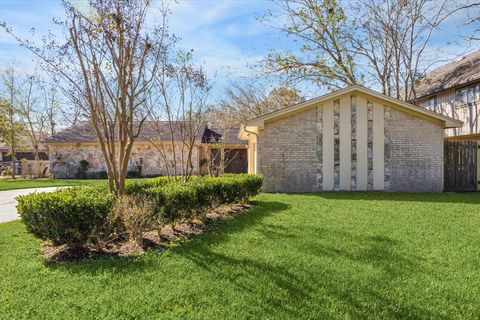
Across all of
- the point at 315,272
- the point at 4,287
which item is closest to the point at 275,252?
the point at 315,272

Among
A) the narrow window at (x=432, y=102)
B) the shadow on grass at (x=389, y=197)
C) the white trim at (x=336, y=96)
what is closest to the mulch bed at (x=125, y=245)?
the shadow on grass at (x=389, y=197)

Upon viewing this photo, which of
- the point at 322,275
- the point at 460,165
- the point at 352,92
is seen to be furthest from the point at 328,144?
the point at 322,275

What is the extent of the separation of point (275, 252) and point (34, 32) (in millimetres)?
6160

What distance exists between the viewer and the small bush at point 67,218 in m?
5.31

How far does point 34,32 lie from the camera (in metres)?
7.36

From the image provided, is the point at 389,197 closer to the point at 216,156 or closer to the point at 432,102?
Answer: the point at 216,156

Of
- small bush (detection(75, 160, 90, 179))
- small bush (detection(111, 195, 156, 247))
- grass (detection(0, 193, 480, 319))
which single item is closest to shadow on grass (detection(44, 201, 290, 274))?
grass (detection(0, 193, 480, 319))

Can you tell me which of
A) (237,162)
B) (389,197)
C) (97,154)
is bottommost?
(389,197)

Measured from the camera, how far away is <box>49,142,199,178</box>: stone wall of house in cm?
2575

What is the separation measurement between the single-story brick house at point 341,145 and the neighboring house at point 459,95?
4.46m

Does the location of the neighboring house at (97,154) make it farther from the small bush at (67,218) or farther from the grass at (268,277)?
the small bush at (67,218)

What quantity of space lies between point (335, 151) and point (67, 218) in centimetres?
1067

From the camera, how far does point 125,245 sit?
20.0ft

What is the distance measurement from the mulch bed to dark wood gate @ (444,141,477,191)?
1214cm
